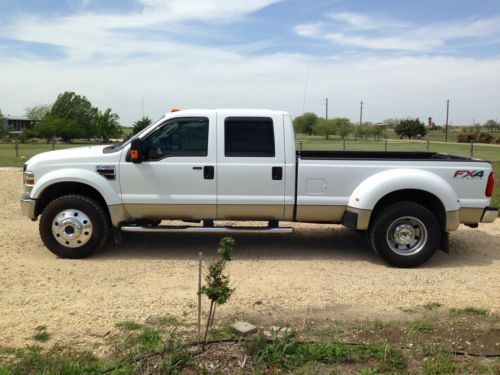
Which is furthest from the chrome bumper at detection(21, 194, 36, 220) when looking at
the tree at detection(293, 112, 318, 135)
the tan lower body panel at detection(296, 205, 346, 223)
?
the tree at detection(293, 112, 318, 135)

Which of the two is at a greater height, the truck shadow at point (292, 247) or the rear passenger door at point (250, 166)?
the rear passenger door at point (250, 166)

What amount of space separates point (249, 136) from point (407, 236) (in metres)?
2.31

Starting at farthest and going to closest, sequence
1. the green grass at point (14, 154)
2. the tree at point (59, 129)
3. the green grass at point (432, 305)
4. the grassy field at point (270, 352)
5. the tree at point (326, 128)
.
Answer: the tree at point (59, 129) < the tree at point (326, 128) < the green grass at point (14, 154) < the green grass at point (432, 305) < the grassy field at point (270, 352)

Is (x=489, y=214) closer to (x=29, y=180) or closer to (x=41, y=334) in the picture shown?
(x=41, y=334)

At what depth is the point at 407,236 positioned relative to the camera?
257 inches

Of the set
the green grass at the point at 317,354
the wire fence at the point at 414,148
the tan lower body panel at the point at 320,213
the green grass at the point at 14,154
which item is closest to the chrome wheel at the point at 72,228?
the tan lower body panel at the point at 320,213

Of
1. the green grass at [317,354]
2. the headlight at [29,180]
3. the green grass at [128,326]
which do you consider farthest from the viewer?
the headlight at [29,180]

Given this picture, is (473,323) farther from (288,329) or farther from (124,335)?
(124,335)

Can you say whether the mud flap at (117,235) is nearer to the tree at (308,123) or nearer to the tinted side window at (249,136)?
the tinted side window at (249,136)

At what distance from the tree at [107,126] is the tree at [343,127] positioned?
35.5 metres

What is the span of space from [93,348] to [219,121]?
11.1 ft

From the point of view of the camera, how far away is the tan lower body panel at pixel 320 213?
659cm

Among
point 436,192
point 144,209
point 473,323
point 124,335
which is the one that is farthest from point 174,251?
point 473,323

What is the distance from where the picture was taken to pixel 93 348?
4.02 m
